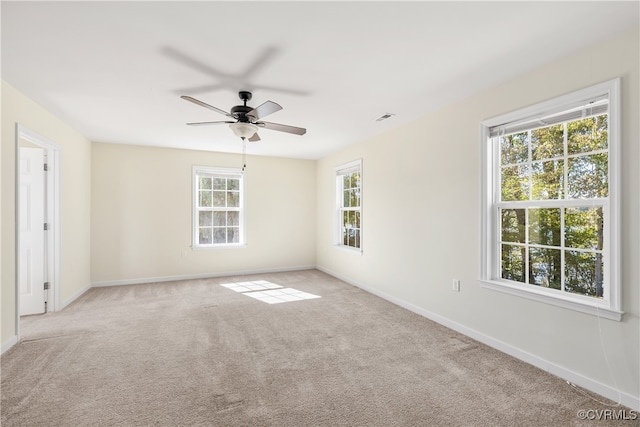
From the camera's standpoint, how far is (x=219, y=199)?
6051 millimetres

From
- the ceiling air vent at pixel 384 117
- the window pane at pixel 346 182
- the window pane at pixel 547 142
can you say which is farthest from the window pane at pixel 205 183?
the window pane at pixel 547 142

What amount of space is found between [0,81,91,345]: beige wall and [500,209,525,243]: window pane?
472cm

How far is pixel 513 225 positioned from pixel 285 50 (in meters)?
2.59

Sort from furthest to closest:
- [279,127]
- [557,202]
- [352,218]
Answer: [352,218] < [279,127] < [557,202]

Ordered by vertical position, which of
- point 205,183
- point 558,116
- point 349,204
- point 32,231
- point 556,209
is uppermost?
point 558,116

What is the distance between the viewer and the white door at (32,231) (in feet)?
12.0

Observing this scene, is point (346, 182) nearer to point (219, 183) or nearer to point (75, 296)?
point (219, 183)

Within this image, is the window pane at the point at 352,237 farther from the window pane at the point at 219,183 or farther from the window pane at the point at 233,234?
the window pane at the point at 219,183

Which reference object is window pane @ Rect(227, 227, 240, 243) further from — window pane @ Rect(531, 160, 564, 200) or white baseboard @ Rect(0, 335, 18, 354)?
window pane @ Rect(531, 160, 564, 200)

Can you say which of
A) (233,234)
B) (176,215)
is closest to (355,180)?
(233,234)

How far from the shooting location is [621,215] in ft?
6.70

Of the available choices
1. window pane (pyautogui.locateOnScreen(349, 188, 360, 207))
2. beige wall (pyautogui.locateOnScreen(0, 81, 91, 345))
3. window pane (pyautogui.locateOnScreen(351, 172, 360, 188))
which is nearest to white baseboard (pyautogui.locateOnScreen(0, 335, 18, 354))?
beige wall (pyautogui.locateOnScreen(0, 81, 91, 345))

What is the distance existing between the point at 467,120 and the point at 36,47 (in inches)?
149

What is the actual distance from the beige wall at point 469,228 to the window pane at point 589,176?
0.66 ft
